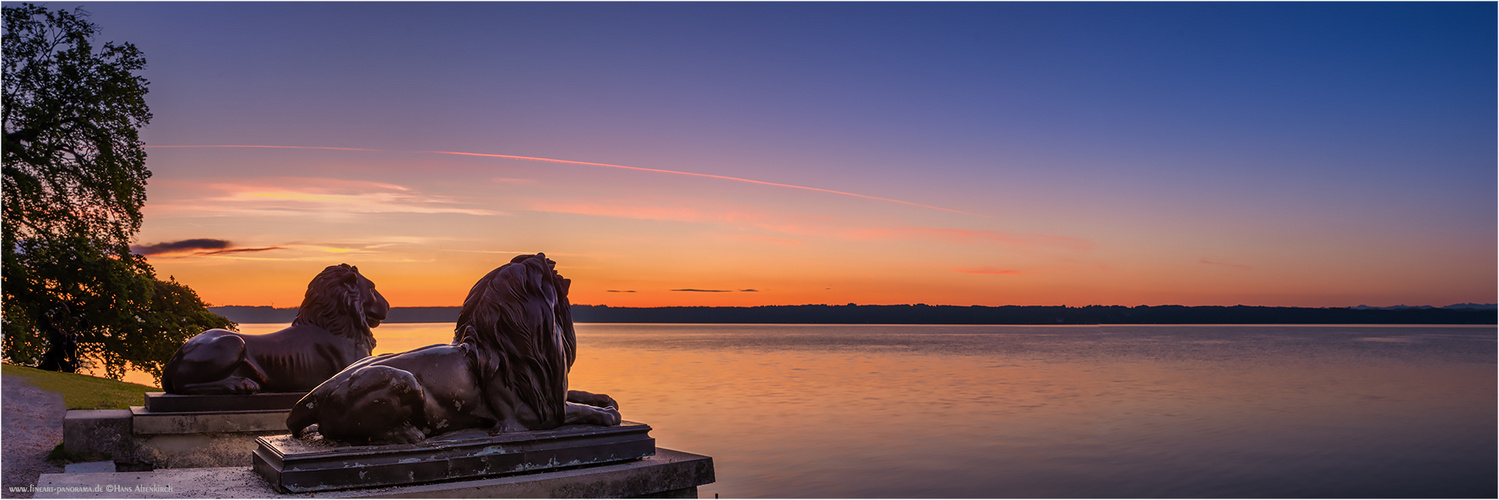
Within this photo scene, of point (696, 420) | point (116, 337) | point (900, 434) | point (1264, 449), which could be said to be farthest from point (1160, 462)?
point (116, 337)

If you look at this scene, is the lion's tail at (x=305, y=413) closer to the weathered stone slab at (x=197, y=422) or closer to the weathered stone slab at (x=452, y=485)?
the weathered stone slab at (x=452, y=485)

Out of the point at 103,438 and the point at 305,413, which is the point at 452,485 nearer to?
the point at 305,413

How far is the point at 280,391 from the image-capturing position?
7.79m

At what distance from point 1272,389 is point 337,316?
40152 mm

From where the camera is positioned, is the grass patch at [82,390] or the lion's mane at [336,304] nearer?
the lion's mane at [336,304]

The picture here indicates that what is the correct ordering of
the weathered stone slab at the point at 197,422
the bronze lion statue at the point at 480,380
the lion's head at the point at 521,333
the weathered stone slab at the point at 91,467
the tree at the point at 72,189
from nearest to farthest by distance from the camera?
the bronze lion statue at the point at 480,380, the lion's head at the point at 521,333, the weathered stone slab at the point at 91,467, the weathered stone slab at the point at 197,422, the tree at the point at 72,189

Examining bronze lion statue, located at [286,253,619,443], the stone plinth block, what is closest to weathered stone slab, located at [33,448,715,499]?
bronze lion statue, located at [286,253,619,443]

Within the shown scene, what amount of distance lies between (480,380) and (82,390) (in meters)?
12.2

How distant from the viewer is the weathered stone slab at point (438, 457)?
534 cm

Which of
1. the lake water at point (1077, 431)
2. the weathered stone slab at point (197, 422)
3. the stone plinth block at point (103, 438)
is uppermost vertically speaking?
the weathered stone slab at point (197, 422)

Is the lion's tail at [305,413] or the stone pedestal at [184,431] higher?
the lion's tail at [305,413]

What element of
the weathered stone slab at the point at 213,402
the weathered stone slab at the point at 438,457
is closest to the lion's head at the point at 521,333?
the weathered stone slab at the point at 438,457

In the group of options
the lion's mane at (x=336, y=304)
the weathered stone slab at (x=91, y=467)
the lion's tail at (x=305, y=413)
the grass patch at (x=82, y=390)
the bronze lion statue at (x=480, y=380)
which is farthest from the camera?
the grass patch at (x=82, y=390)

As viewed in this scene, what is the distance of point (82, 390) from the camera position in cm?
1480
